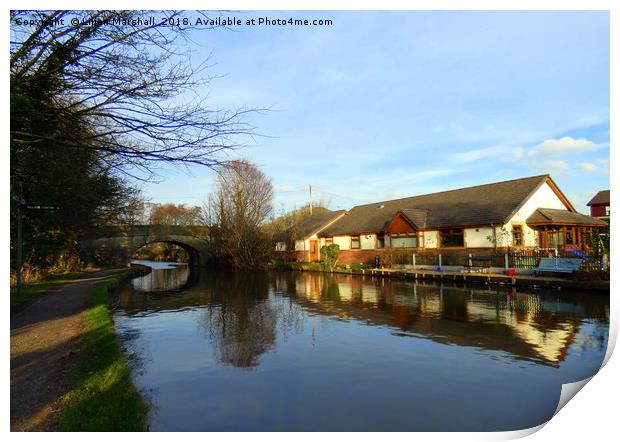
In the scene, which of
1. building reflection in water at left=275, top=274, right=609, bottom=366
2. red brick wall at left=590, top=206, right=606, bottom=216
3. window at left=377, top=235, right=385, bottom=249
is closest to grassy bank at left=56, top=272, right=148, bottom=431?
building reflection in water at left=275, top=274, right=609, bottom=366

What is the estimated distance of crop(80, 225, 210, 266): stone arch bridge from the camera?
32.9 meters

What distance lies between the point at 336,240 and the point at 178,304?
2085 centimetres

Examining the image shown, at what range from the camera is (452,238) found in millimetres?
25047

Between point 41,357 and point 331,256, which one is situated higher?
point 331,256

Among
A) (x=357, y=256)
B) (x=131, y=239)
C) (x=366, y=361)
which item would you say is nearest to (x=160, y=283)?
(x=131, y=239)

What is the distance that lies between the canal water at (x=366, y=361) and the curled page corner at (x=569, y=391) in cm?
11

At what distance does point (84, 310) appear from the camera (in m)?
11.4

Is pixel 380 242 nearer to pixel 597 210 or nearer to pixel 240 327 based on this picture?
pixel 240 327

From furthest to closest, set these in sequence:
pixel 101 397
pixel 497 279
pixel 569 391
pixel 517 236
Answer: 1. pixel 517 236
2. pixel 497 279
3. pixel 569 391
4. pixel 101 397

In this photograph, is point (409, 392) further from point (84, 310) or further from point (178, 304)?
point (178, 304)

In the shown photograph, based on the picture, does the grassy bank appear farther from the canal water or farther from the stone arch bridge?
the stone arch bridge

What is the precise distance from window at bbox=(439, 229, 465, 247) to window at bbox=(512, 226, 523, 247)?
2707 mm

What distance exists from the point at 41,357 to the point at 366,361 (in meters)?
5.41

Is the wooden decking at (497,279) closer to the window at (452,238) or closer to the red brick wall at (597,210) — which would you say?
the window at (452,238)
